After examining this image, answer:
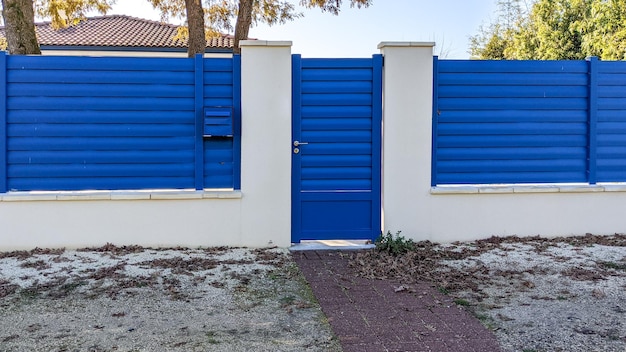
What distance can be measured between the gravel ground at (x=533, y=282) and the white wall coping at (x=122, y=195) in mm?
1606

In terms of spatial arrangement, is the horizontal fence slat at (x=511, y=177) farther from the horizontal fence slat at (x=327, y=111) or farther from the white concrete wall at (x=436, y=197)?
the horizontal fence slat at (x=327, y=111)

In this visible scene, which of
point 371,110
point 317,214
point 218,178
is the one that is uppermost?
point 371,110

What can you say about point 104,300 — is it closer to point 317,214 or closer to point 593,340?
point 317,214

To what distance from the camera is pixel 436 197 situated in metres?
5.82

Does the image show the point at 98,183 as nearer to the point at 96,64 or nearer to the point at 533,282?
the point at 96,64

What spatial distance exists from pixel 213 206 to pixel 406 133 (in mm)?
2214

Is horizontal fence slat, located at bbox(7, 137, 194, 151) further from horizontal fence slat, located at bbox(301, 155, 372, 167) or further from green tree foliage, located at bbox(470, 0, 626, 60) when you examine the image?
green tree foliage, located at bbox(470, 0, 626, 60)

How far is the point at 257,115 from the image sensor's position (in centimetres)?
559

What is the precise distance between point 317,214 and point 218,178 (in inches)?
44.7

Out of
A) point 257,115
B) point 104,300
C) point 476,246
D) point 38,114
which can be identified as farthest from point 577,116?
point 38,114

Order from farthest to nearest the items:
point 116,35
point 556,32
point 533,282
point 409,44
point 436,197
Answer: point 116,35, point 556,32, point 436,197, point 409,44, point 533,282

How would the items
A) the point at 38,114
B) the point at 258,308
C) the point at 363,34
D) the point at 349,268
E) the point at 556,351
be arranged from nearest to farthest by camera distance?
the point at 556,351 → the point at 258,308 → the point at 349,268 → the point at 38,114 → the point at 363,34

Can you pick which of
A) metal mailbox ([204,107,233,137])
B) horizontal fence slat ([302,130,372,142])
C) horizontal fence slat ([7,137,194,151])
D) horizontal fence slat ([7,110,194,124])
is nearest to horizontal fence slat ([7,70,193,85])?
horizontal fence slat ([7,110,194,124])

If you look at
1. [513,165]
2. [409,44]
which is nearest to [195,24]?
[409,44]
